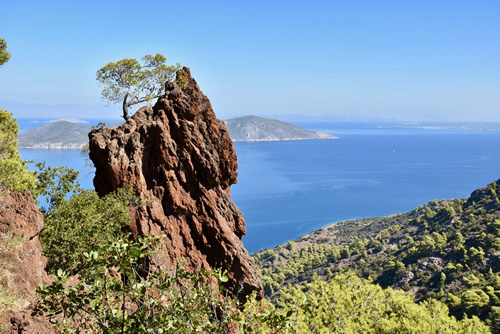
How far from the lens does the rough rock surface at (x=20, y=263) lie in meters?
7.83

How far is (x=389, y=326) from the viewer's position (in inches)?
559

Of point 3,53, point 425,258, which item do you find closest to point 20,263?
point 3,53

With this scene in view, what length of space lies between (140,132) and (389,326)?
13.7 meters

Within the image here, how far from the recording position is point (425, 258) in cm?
5581

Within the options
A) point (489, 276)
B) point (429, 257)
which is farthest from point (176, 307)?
point (429, 257)

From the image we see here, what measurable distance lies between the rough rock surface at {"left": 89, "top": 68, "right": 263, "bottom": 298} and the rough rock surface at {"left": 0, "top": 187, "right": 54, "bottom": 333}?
449 centimetres

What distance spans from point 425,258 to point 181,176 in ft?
167

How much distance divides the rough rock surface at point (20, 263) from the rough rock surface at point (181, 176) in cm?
449

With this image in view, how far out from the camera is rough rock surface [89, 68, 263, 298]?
53.6 ft

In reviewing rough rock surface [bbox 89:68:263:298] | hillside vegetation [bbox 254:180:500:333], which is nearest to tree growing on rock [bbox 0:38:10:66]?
rough rock surface [bbox 89:68:263:298]

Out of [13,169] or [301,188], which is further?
[301,188]

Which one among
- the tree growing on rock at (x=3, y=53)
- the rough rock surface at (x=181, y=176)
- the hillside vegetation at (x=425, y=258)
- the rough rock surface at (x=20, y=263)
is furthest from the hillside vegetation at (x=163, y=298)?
the hillside vegetation at (x=425, y=258)

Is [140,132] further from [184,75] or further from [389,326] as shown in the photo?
[389,326]

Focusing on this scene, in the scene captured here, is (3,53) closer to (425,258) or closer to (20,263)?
(20,263)
